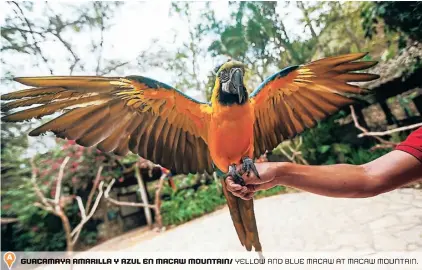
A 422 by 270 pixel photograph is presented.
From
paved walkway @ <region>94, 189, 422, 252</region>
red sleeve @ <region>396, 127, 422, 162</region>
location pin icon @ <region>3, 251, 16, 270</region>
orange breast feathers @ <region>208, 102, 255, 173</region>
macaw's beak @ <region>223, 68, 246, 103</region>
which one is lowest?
paved walkway @ <region>94, 189, 422, 252</region>

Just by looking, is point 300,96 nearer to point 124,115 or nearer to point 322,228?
point 124,115

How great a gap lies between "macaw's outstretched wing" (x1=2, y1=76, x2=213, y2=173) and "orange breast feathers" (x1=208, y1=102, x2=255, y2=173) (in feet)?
0.19

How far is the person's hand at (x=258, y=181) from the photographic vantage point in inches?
19.9

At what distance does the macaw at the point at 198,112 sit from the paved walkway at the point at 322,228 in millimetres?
732

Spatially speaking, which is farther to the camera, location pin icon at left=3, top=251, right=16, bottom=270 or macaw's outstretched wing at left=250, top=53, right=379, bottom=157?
location pin icon at left=3, top=251, right=16, bottom=270

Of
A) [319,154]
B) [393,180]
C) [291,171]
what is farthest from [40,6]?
[319,154]

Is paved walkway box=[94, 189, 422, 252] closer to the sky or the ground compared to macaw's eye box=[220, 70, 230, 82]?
closer to the ground

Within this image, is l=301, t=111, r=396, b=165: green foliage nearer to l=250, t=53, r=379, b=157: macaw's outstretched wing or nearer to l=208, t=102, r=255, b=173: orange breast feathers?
l=250, t=53, r=379, b=157: macaw's outstretched wing

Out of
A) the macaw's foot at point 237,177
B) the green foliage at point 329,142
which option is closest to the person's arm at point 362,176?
the macaw's foot at point 237,177

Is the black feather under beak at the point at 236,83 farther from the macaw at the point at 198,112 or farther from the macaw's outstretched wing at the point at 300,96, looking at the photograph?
the macaw's outstretched wing at the point at 300,96

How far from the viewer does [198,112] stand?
2.80 feet

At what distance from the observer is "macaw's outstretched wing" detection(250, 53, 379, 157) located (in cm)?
87

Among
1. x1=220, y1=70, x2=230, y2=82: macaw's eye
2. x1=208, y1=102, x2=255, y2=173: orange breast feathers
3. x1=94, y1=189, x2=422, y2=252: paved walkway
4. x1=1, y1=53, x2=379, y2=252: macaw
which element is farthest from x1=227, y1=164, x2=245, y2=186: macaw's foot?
x1=94, y1=189, x2=422, y2=252: paved walkway

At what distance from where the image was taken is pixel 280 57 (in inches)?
110
